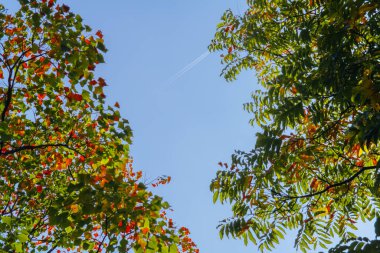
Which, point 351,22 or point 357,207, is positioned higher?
point 351,22

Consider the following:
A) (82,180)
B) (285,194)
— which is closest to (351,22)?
(285,194)

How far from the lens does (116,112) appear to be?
5379 mm

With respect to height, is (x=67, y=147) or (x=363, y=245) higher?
(x=67, y=147)

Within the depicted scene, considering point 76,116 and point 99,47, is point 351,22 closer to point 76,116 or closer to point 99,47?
point 99,47

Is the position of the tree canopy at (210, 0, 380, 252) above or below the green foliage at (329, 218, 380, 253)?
above

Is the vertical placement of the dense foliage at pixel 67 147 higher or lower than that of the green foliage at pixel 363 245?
higher

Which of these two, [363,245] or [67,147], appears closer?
[363,245]

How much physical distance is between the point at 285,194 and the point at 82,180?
2812 mm

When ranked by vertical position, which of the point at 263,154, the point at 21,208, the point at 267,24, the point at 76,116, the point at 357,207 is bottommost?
the point at 357,207

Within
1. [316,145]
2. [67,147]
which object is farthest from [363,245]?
[67,147]

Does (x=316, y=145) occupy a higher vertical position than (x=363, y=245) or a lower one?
higher

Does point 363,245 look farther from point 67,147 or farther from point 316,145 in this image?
point 67,147

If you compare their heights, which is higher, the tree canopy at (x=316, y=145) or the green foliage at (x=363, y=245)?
the tree canopy at (x=316, y=145)

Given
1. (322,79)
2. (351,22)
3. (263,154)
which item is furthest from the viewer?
(263,154)
